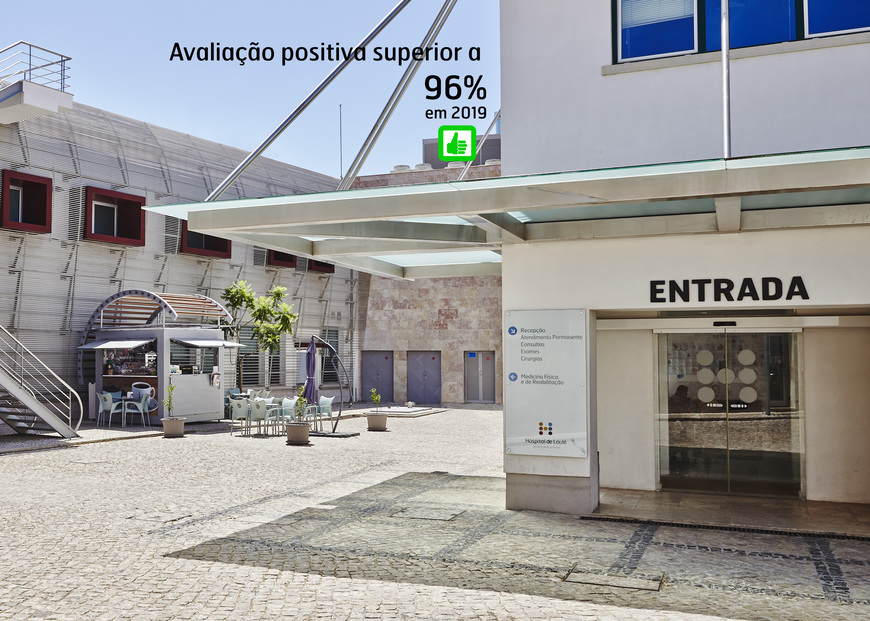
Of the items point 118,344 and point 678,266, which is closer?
point 678,266

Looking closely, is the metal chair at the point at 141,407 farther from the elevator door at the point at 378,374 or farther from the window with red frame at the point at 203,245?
the elevator door at the point at 378,374

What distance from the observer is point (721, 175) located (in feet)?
22.6

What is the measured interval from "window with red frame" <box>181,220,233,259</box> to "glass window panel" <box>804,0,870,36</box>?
19.8 meters

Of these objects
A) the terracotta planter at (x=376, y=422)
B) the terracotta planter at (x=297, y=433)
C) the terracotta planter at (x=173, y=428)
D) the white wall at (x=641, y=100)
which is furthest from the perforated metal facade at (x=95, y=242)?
the white wall at (x=641, y=100)

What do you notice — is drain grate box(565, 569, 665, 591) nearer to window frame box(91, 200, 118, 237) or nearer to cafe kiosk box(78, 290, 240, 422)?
cafe kiosk box(78, 290, 240, 422)

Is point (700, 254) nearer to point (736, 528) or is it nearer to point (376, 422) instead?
point (736, 528)

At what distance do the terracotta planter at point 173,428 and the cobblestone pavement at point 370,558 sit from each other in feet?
21.5

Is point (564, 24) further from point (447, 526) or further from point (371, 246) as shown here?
point (447, 526)

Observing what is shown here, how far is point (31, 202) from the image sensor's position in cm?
2189

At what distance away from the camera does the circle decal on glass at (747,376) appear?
10.8m

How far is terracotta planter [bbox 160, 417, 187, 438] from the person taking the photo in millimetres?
19266

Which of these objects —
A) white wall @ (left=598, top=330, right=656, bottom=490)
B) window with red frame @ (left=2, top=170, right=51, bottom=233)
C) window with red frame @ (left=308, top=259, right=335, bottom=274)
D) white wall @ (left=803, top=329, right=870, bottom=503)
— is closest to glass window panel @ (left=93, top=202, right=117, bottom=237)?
window with red frame @ (left=2, top=170, right=51, bottom=233)

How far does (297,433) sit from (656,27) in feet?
36.5

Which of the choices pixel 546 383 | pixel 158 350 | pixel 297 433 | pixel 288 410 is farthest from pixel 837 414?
pixel 158 350
